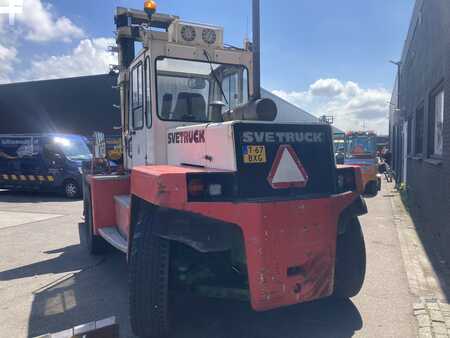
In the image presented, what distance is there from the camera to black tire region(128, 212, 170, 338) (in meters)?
3.28

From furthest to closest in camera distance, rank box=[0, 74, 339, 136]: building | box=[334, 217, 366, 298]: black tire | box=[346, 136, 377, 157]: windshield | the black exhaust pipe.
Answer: box=[0, 74, 339, 136]: building
box=[346, 136, 377, 157]: windshield
the black exhaust pipe
box=[334, 217, 366, 298]: black tire

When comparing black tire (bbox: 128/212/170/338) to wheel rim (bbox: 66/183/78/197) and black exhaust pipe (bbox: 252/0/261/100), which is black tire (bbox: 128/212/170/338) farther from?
wheel rim (bbox: 66/183/78/197)

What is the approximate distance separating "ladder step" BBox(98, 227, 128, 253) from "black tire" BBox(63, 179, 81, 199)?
28.7 feet

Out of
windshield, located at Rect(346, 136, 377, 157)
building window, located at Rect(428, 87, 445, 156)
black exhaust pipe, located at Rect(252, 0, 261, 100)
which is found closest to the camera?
black exhaust pipe, located at Rect(252, 0, 261, 100)

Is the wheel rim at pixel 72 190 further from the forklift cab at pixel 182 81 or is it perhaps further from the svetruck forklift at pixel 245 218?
the svetruck forklift at pixel 245 218

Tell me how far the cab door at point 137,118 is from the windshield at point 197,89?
0.35m

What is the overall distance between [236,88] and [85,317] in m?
3.13

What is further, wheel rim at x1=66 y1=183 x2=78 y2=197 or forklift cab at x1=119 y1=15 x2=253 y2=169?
wheel rim at x1=66 y1=183 x2=78 y2=197

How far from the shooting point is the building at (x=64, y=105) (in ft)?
70.2

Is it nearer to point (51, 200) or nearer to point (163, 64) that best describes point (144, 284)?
point (163, 64)

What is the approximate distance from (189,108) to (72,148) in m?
10.5

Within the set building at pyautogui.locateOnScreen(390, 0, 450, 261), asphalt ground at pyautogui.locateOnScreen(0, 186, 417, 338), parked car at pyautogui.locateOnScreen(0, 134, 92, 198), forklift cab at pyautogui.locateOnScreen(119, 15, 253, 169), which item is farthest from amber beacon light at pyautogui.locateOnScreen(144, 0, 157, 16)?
parked car at pyautogui.locateOnScreen(0, 134, 92, 198)

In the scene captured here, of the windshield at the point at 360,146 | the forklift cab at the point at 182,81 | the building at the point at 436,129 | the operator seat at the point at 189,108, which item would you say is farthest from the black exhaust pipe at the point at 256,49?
the windshield at the point at 360,146

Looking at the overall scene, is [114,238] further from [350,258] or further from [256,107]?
[350,258]
